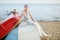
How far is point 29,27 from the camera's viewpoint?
2.13 meters

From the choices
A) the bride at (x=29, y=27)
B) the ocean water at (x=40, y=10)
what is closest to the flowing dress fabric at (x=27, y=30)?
the bride at (x=29, y=27)

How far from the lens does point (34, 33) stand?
212cm

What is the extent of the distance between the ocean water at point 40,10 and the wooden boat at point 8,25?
0.32 feet

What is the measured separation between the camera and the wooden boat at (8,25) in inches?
78.8

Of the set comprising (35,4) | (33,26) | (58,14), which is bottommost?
(33,26)

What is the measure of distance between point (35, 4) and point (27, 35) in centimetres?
44

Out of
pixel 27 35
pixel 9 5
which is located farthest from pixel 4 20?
pixel 27 35

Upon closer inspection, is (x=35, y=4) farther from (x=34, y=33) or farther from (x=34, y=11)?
(x=34, y=33)

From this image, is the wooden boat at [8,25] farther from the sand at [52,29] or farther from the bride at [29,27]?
the sand at [52,29]

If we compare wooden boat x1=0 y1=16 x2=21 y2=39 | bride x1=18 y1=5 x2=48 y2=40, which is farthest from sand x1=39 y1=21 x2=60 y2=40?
wooden boat x1=0 y1=16 x2=21 y2=39

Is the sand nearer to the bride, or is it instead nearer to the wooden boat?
the bride

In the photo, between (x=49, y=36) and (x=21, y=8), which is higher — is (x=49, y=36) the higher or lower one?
the lower one

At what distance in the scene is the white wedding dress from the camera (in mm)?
2098

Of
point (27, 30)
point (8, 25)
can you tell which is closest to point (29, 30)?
point (27, 30)
